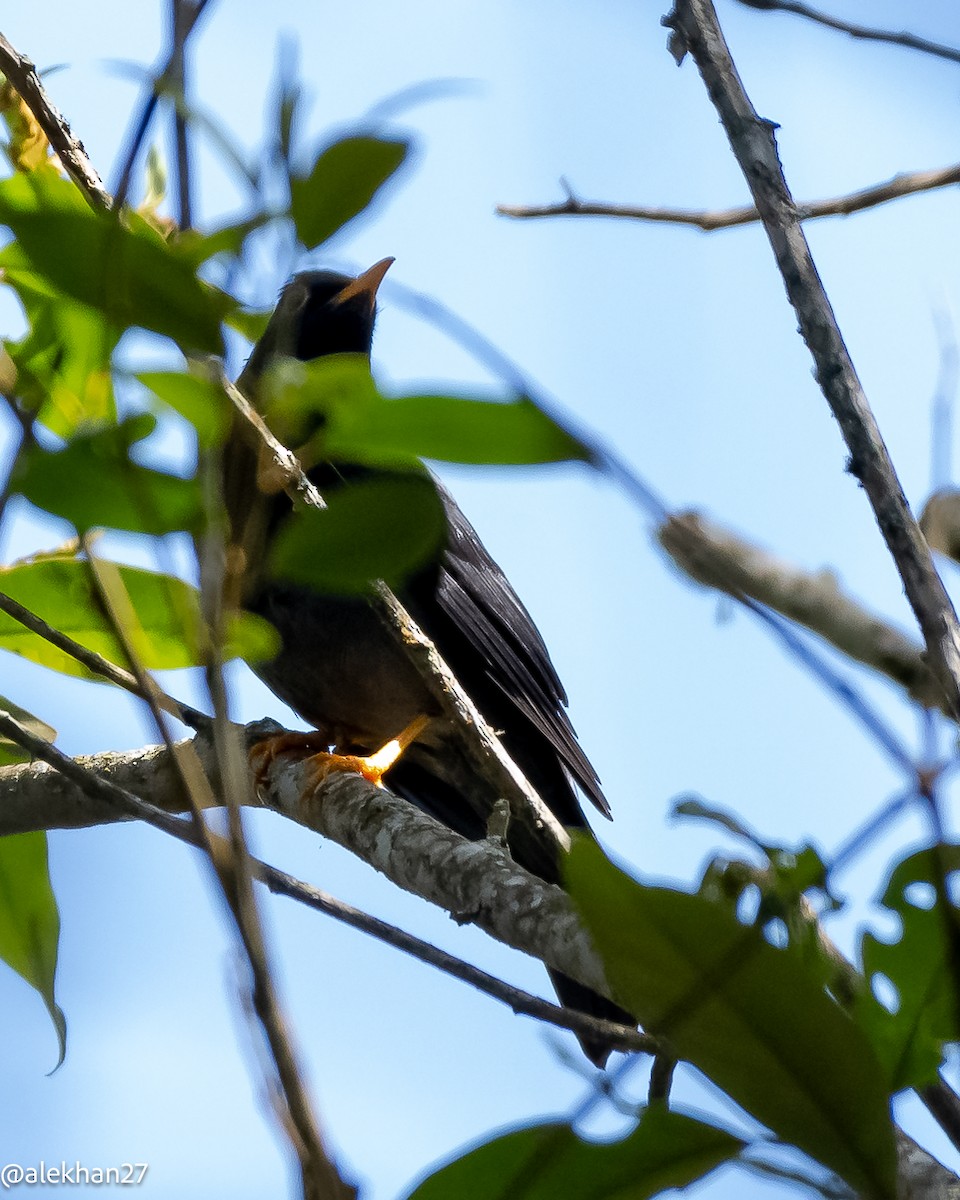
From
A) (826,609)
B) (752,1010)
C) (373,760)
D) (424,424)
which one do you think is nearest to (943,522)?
(826,609)

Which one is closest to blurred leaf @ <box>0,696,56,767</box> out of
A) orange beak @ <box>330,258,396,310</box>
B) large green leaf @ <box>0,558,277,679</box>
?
large green leaf @ <box>0,558,277,679</box>

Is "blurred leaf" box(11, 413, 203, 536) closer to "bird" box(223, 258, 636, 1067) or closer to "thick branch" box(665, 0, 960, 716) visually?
"thick branch" box(665, 0, 960, 716)

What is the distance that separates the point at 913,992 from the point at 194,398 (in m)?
0.86

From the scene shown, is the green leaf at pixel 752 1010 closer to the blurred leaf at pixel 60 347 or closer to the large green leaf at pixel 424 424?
the large green leaf at pixel 424 424

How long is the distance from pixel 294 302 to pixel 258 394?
0.13 m

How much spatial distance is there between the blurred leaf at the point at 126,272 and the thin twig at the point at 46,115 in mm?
1095

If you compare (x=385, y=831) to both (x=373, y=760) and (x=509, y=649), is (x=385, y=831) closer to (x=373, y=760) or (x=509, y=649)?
(x=373, y=760)

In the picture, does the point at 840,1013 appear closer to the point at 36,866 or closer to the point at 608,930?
the point at 608,930

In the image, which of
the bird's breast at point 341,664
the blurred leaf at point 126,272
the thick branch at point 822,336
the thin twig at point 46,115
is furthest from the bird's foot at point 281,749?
the blurred leaf at point 126,272

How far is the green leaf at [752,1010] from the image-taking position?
1021mm

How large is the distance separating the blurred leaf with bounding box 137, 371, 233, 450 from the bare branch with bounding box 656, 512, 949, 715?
1.31 feet

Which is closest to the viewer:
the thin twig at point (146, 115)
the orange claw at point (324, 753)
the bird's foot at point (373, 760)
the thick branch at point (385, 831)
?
the thin twig at point (146, 115)

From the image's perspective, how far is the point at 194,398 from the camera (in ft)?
3.08

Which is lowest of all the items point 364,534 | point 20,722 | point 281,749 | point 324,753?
point 364,534
